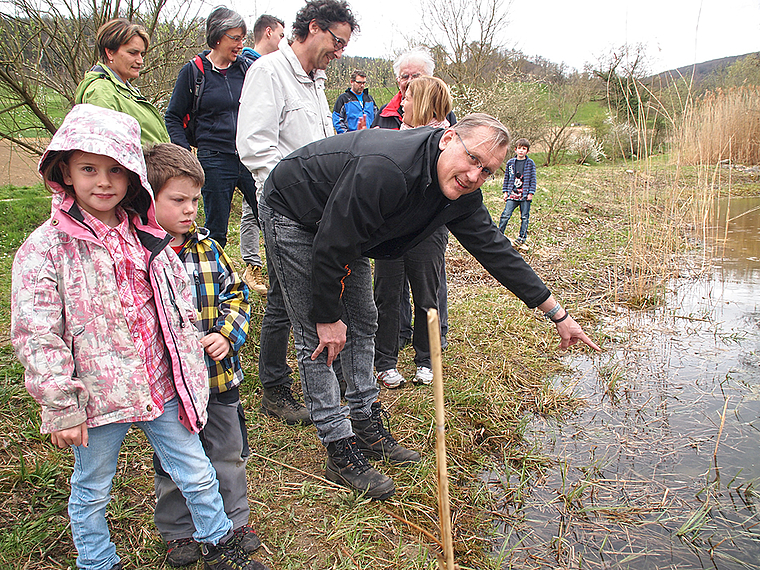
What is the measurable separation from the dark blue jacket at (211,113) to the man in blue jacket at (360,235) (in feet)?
4.25

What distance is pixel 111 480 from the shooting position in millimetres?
1650

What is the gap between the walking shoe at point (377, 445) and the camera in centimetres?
241

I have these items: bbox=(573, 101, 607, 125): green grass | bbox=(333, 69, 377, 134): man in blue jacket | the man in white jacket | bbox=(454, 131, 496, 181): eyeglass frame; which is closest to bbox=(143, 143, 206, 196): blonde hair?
the man in white jacket

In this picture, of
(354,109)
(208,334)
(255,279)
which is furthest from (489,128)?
(354,109)

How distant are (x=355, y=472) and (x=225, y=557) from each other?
2.14 ft

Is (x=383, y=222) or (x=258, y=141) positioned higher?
(x=258, y=141)

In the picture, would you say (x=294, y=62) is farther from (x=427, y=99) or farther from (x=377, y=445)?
(x=377, y=445)

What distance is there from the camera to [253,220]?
384 cm

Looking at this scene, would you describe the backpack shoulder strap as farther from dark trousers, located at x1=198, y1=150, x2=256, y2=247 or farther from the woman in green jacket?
the woman in green jacket

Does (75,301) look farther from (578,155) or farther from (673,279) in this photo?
(578,155)

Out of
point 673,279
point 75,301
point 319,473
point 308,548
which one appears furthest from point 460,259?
point 75,301

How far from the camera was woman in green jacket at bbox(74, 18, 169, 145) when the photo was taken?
97.9 inches

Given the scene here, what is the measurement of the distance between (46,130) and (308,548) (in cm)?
494

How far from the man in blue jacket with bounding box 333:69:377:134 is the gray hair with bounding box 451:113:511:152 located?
3360mm
